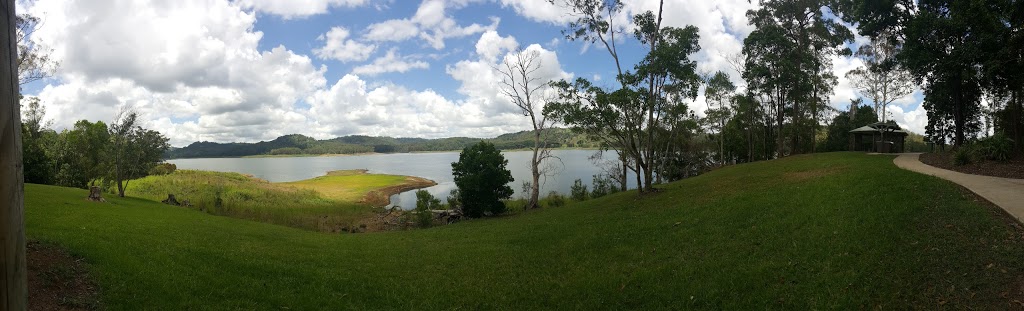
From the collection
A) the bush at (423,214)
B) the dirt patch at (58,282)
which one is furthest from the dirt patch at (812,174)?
the dirt patch at (58,282)

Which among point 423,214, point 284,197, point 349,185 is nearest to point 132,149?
point 284,197

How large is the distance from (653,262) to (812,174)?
12.8 m

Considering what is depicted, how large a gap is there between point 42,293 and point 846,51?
1672 inches

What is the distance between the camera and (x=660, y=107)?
822 inches

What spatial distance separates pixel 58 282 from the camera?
6227 mm

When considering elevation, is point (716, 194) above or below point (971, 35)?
below

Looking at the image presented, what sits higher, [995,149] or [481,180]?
[995,149]

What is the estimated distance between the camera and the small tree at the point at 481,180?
27.1 meters

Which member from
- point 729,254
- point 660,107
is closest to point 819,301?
point 729,254

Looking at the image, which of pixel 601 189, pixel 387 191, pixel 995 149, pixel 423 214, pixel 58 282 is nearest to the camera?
pixel 58 282

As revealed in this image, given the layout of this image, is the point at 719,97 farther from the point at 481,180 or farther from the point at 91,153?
the point at 91,153

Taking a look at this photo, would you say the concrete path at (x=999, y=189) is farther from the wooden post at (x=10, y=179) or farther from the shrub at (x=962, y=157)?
the wooden post at (x=10, y=179)

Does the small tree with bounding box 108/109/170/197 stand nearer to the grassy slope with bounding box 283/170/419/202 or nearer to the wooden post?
the grassy slope with bounding box 283/170/419/202

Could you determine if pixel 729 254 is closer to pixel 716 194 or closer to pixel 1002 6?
pixel 716 194
